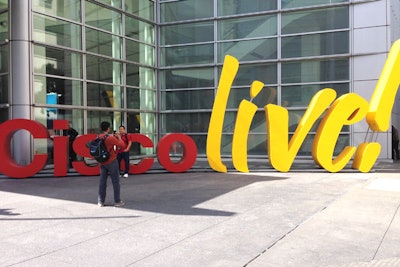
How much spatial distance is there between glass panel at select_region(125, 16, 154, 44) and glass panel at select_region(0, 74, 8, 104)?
6405 mm

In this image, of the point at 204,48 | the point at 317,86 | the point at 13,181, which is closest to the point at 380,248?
the point at 13,181

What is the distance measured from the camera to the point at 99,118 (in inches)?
732

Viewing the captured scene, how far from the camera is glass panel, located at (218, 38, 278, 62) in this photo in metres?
19.9

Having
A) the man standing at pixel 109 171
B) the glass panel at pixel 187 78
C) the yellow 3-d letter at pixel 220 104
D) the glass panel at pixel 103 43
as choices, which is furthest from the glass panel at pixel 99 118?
the man standing at pixel 109 171

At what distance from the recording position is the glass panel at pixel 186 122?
21266mm

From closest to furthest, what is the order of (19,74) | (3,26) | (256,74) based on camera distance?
(19,74) → (3,26) → (256,74)

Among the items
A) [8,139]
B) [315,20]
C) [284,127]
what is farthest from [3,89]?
[315,20]

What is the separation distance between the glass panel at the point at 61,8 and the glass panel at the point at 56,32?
0.91 feet

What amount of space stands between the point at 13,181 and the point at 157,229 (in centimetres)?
793

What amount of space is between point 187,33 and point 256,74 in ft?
14.1

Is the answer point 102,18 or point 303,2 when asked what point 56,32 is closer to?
point 102,18

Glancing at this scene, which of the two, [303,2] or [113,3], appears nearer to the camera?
[303,2]

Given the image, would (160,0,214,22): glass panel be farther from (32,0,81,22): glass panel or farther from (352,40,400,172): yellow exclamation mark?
(352,40,400,172): yellow exclamation mark

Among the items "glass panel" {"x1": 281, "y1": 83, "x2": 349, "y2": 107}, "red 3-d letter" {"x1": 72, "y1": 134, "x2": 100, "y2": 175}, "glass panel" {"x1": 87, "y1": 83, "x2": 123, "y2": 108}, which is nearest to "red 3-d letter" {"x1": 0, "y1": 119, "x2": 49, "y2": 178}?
"red 3-d letter" {"x1": 72, "y1": 134, "x2": 100, "y2": 175}
